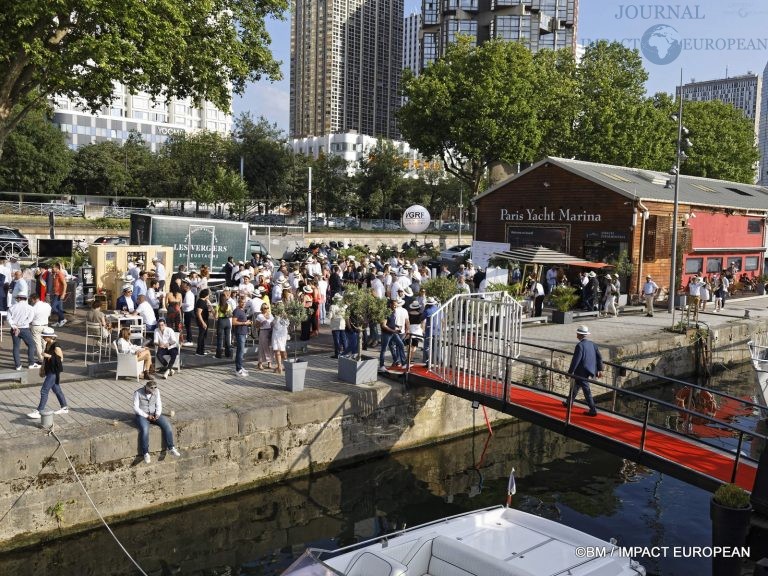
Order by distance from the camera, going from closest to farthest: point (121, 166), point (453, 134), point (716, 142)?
point (453, 134) < point (716, 142) < point (121, 166)

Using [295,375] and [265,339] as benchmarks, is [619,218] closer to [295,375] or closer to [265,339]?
[265,339]

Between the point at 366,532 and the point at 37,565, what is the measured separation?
4.90m

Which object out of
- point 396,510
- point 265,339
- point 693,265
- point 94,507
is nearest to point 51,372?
point 94,507

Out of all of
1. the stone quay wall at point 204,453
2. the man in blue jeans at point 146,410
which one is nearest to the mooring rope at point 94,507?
the stone quay wall at point 204,453

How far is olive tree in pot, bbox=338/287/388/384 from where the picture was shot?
13.8 metres

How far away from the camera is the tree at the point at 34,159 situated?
5516cm

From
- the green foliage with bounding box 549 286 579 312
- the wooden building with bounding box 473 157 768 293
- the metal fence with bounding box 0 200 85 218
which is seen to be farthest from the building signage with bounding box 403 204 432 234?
the metal fence with bounding box 0 200 85 218

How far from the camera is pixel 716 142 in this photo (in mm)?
57781

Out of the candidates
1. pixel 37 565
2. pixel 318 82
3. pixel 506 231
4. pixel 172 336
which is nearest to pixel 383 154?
pixel 506 231

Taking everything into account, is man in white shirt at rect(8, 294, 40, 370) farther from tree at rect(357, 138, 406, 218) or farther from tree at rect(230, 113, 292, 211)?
tree at rect(357, 138, 406, 218)

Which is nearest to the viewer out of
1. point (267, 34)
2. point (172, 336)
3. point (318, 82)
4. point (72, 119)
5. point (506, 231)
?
point (172, 336)

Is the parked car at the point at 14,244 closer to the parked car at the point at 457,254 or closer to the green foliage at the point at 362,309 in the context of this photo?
the parked car at the point at 457,254

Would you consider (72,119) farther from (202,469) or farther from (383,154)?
(202,469)

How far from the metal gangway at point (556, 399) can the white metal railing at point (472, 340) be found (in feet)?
0.07
